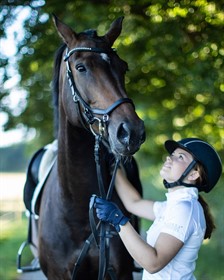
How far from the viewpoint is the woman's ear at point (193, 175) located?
2.96 meters

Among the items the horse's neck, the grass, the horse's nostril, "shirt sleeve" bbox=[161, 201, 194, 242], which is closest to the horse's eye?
the horse's neck

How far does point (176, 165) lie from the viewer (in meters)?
2.99

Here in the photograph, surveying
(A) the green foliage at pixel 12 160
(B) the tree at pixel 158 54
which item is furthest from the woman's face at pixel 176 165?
(A) the green foliage at pixel 12 160

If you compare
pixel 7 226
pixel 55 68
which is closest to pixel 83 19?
pixel 55 68

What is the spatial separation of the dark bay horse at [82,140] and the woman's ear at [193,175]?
1.45ft

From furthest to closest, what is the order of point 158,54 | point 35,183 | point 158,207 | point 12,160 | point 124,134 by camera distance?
point 12,160
point 158,54
point 35,183
point 158,207
point 124,134

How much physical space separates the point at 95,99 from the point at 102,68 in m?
0.19

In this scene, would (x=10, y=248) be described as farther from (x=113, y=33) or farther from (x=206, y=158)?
(x=206, y=158)

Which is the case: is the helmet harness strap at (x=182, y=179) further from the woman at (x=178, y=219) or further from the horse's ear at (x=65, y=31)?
the horse's ear at (x=65, y=31)

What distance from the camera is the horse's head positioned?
2.69 meters

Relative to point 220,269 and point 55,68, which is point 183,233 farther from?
point 220,269

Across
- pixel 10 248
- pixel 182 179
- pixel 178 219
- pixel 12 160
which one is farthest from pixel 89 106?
pixel 12 160

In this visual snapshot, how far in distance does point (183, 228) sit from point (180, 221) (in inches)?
1.7

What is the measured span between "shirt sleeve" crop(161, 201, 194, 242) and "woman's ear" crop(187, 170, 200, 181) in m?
0.18
